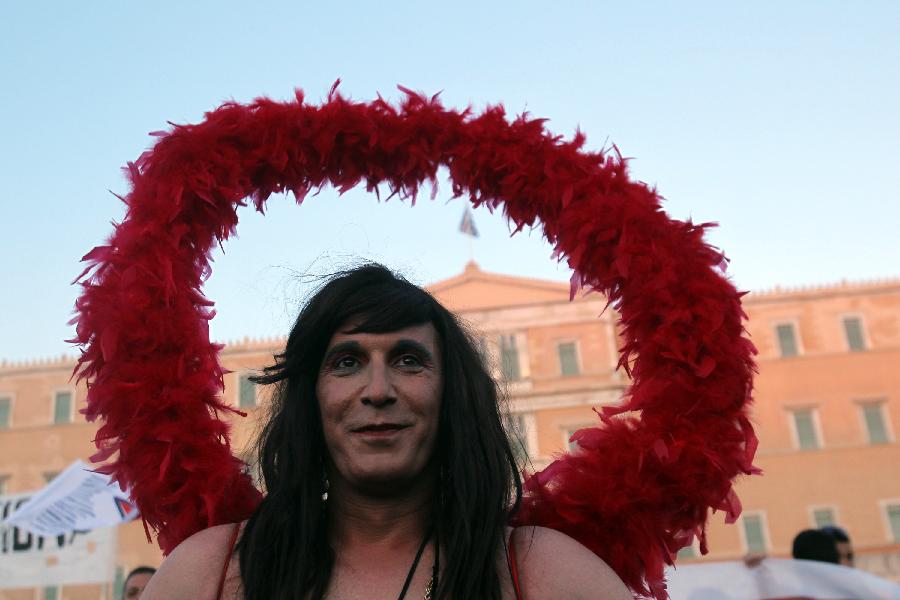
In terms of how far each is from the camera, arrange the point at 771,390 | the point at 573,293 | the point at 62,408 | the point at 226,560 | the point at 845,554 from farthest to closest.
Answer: the point at 771,390 → the point at 62,408 → the point at 845,554 → the point at 573,293 → the point at 226,560

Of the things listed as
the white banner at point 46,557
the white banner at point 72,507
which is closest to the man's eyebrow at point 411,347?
the white banner at point 72,507

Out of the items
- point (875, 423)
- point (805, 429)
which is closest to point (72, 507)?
point (805, 429)

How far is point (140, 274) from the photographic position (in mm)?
2318

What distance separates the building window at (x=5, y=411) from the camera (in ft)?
105

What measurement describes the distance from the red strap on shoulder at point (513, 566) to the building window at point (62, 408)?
106ft

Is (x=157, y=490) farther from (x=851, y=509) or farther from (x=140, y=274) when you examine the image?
(x=851, y=509)

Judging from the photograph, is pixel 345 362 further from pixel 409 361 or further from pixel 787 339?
pixel 787 339

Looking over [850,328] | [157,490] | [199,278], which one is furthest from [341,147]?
[850,328]

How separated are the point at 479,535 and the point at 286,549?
1.42 ft

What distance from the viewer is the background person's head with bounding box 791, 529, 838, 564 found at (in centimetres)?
465

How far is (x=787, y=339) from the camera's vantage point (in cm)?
3200

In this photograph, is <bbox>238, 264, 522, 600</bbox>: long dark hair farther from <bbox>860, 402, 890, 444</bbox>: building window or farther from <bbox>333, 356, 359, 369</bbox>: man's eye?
<bbox>860, 402, 890, 444</bbox>: building window

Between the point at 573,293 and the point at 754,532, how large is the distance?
29952 millimetres

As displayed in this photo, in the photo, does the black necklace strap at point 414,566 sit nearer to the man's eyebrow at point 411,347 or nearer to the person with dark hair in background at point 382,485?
the person with dark hair in background at point 382,485
